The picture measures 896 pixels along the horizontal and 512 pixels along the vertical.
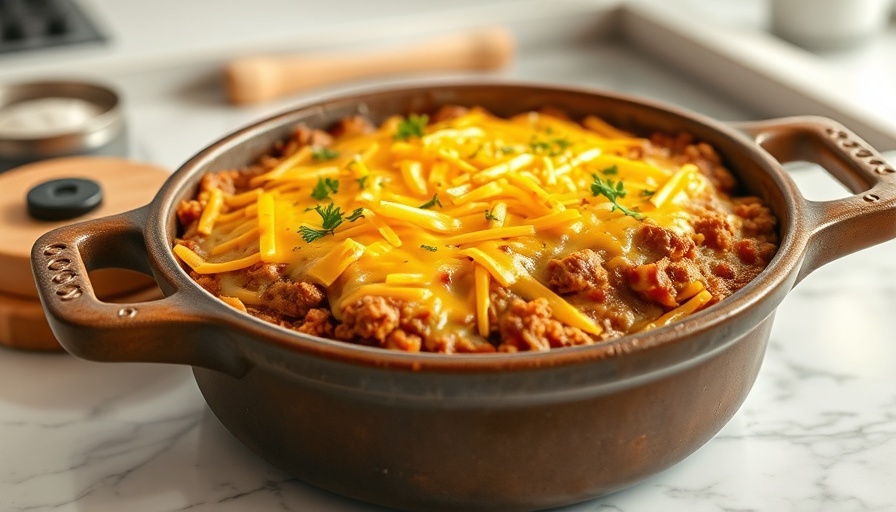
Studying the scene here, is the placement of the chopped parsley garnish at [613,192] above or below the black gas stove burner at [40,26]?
above

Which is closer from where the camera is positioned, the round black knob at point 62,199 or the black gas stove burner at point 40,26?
the round black knob at point 62,199

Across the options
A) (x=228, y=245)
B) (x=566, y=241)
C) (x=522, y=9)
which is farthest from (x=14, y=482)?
(x=522, y=9)

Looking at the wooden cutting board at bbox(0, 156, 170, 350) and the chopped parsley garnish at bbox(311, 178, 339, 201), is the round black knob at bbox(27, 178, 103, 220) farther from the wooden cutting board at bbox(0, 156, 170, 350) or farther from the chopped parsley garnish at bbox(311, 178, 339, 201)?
the chopped parsley garnish at bbox(311, 178, 339, 201)

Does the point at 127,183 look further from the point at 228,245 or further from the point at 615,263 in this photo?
the point at 615,263

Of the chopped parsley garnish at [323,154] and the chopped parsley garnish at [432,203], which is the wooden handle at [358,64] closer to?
the chopped parsley garnish at [323,154]

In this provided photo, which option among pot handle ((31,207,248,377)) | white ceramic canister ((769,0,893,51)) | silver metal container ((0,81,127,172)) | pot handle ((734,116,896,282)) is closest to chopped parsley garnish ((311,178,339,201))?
pot handle ((31,207,248,377))

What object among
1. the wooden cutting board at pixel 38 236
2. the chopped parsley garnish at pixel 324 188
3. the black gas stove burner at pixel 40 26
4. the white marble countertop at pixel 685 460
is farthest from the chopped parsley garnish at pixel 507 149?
the black gas stove burner at pixel 40 26
